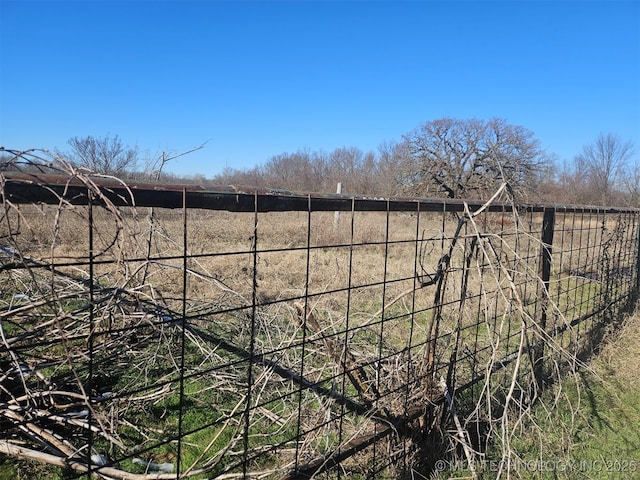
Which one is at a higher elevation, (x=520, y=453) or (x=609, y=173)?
(x=609, y=173)

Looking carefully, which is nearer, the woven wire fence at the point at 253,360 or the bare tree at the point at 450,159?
the woven wire fence at the point at 253,360

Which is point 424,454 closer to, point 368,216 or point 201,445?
point 201,445

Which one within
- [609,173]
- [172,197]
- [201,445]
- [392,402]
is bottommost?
[201,445]

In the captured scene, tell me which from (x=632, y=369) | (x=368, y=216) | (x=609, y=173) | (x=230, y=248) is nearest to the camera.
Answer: (x=632, y=369)

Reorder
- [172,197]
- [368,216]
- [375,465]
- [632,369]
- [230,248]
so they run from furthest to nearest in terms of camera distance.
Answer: [368,216]
[230,248]
[632,369]
[375,465]
[172,197]

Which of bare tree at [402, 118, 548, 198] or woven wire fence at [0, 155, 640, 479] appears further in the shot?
bare tree at [402, 118, 548, 198]

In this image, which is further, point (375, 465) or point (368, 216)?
point (368, 216)

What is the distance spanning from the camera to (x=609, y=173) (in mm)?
37656

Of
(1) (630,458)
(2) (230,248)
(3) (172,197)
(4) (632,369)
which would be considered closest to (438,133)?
(2) (230,248)

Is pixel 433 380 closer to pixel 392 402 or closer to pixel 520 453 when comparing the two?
pixel 392 402

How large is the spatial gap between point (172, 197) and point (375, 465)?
6.22ft

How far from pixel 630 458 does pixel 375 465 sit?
168cm

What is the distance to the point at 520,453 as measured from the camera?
270 centimetres

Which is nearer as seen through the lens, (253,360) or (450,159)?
(253,360)
